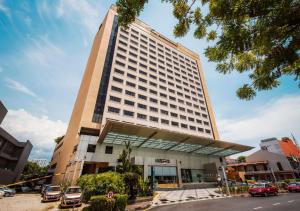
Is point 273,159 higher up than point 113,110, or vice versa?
point 113,110

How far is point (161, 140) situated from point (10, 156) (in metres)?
44.8

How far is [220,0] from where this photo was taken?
2.60 m

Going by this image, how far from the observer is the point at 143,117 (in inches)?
1346

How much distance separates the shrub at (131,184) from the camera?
13.8 m

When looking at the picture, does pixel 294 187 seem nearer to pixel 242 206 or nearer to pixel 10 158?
pixel 242 206

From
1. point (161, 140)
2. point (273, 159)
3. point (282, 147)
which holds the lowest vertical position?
point (273, 159)

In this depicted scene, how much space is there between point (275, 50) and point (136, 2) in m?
2.45

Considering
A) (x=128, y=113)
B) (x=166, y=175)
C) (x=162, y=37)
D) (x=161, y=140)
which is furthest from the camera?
(x=162, y=37)

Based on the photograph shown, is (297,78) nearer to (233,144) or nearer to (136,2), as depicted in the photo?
(136,2)

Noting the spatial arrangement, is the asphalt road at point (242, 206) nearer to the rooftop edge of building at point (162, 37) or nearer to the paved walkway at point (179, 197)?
the paved walkway at point (179, 197)

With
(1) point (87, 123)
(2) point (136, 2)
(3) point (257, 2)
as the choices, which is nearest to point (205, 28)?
(3) point (257, 2)

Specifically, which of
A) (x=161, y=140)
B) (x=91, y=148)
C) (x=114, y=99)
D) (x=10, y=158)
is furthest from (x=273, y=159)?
(x=10, y=158)

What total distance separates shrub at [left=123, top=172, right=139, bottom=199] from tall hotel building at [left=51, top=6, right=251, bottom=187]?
8289mm

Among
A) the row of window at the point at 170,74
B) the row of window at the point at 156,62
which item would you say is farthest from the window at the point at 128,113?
the row of window at the point at 156,62
